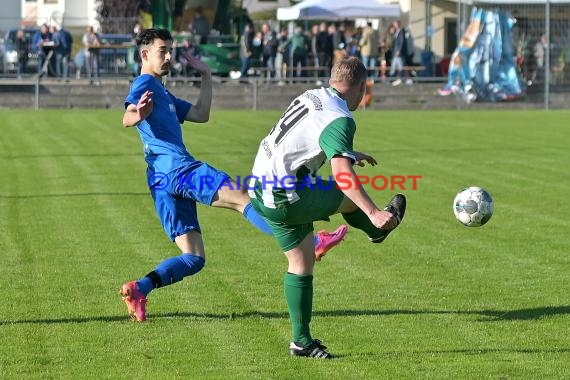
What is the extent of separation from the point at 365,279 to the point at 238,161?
10.3m

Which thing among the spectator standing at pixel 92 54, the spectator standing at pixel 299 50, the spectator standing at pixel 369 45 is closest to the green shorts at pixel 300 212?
the spectator standing at pixel 369 45

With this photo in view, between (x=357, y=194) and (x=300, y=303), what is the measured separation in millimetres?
864

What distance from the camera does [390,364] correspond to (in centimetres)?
693

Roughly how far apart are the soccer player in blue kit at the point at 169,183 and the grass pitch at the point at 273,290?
0.33m

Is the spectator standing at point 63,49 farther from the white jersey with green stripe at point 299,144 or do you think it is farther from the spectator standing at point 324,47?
the white jersey with green stripe at point 299,144

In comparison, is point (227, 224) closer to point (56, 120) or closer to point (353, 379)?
point (353, 379)

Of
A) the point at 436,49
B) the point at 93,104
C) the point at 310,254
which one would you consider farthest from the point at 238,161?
the point at 436,49

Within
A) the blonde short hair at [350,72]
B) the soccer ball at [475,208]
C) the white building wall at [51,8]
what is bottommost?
the soccer ball at [475,208]

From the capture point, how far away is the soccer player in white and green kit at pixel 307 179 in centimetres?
648

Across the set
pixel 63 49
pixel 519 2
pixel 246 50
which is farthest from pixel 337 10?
pixel 63 49

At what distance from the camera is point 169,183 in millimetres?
8047

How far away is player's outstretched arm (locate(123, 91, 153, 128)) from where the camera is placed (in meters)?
7.80

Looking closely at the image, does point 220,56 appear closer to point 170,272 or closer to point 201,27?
point 201,27

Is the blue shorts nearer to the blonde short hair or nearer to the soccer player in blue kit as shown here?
the soccer player in blue kit
